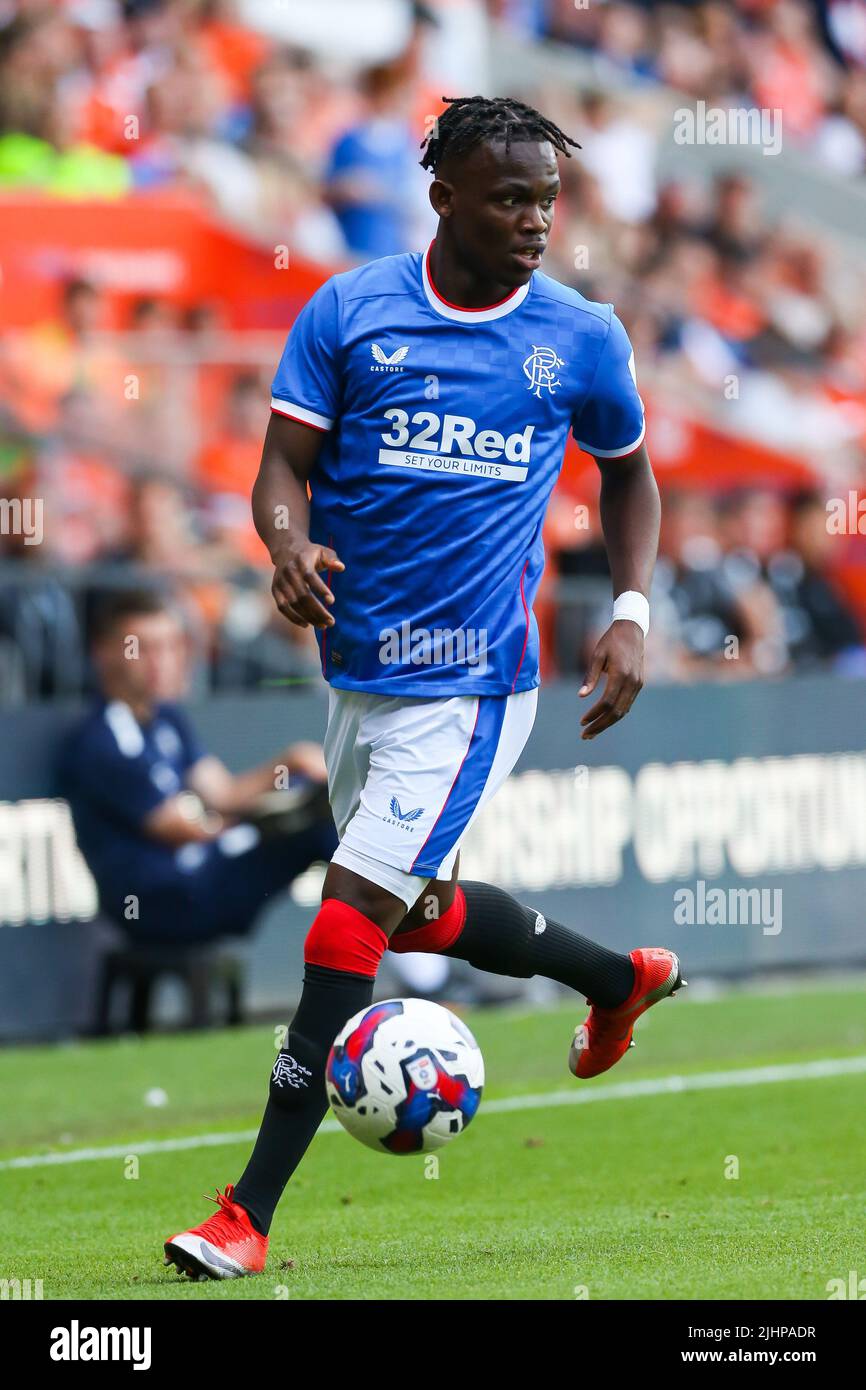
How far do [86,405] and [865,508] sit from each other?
626cm

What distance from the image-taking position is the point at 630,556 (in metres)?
5.45

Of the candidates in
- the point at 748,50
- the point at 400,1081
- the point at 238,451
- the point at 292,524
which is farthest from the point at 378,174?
the point at 400,1081

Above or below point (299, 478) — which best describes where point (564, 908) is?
below

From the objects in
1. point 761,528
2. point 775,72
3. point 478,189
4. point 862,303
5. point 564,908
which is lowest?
point 564,908

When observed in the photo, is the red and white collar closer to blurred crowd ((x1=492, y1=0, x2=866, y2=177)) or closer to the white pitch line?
the white pitch line

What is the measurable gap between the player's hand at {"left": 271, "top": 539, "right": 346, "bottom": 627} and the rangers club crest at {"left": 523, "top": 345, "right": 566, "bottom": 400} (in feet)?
2.44

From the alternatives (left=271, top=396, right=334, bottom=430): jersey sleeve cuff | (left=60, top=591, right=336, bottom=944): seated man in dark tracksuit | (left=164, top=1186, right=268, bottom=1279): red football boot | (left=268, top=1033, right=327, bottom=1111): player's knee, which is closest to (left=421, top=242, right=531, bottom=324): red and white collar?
(left=271, top=396, right=334, bottom=430): jersey sleeve cuff

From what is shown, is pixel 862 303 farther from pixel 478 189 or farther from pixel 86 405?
pixel 478 189

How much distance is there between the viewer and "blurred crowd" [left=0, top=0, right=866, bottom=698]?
11070 mm

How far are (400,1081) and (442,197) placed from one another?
2.09 meters

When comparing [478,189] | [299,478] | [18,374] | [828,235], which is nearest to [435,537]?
[299,478]

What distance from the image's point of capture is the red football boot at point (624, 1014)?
5.83m
